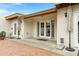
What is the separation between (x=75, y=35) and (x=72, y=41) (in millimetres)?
446

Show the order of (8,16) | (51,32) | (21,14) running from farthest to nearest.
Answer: (8,16) → (21,14) → (51,32)

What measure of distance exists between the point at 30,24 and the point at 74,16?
808 cm


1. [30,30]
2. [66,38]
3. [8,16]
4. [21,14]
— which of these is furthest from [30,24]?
[66,38]

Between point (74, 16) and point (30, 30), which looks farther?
point (30, 30)

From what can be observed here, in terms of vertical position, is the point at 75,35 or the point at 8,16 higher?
the point at 8,16

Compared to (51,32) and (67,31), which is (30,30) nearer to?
(51,32)

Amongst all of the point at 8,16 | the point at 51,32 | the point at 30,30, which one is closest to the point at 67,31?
the point at 51,32

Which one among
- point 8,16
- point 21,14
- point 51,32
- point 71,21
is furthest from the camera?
point 8,16

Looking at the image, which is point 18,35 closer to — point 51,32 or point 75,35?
point 51,32

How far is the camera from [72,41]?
26.0ft

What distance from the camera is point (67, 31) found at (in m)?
8.20

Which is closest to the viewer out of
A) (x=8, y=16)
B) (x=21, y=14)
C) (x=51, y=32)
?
(x=51, y=32)

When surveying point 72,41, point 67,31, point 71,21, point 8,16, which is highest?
point 8,16

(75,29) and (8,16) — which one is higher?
(8,16)
